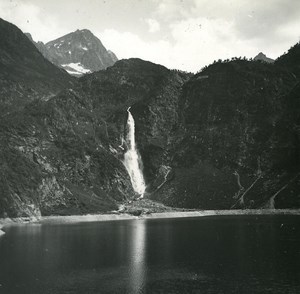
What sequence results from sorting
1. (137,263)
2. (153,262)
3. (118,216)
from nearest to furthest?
(137,263) < (153,262) < (118,216)

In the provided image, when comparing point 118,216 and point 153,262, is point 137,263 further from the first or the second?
point 118,216

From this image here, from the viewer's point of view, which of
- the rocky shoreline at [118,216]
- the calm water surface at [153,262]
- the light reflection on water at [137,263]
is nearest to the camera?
the calm water surface at [153,262]

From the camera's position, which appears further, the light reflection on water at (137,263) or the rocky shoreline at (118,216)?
the rocky shoreline at (118,216)

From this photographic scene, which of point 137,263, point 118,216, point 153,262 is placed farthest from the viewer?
point 118,216

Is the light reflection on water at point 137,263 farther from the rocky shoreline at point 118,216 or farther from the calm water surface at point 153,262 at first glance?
the rocky shoreline at point 118,216

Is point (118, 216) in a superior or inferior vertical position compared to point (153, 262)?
inferior

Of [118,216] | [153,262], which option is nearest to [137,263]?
[153,262]

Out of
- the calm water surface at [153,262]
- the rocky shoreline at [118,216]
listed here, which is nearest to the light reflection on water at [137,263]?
the calm water surface at [153,262]

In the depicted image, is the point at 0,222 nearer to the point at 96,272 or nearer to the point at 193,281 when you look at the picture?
the point at 96,272
